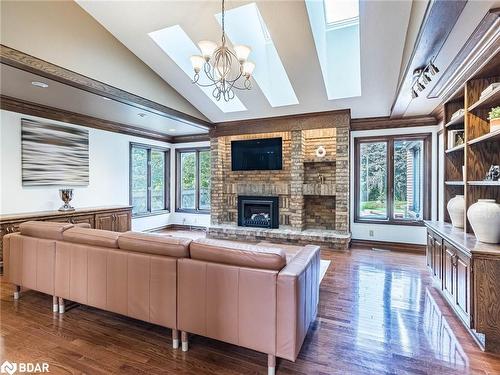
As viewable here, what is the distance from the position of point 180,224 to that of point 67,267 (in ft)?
16.4

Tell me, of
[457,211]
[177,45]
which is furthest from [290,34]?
[457,211]

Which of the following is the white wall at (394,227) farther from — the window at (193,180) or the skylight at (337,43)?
the window at (193,180)

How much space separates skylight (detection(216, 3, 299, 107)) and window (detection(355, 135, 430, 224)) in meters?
1.99

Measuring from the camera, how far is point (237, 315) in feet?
6.26

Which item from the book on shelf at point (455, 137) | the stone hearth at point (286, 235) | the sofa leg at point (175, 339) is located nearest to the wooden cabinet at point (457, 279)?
the book on shelf at point (455, 137)

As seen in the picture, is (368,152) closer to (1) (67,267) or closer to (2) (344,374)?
(2) (344,374)

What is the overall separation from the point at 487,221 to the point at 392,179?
3192 mm

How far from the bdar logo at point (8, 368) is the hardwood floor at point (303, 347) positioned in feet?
0.19

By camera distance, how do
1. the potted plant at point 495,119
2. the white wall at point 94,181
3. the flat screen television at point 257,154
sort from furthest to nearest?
the flat screen television at point 257,154 < the white wall at point 94,181 < the potted plant at point 495,119

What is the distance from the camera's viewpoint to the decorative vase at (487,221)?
241cm

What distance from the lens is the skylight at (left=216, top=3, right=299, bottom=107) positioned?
3.76 metres

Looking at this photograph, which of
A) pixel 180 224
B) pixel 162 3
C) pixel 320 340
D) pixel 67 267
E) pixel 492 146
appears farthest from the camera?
pixel 180 224

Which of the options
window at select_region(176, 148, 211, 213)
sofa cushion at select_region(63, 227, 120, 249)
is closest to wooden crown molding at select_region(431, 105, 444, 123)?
window at select_region(176, 148, 211, 213)

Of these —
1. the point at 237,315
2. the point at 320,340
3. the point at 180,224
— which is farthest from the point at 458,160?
the point at 180,224
